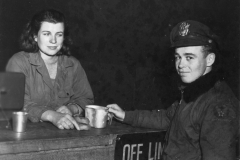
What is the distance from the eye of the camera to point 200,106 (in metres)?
1.65

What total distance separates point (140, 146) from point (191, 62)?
0.59 meters

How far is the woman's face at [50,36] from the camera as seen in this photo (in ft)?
7.64

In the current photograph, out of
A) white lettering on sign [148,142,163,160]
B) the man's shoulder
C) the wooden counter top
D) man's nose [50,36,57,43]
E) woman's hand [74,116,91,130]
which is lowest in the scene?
white lettering on sign [148,142,163,160]

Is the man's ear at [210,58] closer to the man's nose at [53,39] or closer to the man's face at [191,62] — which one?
the man's face at [191,62]

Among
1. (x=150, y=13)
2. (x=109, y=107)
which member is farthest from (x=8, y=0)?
(x=109, y=107)

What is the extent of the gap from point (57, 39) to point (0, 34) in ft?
4.74

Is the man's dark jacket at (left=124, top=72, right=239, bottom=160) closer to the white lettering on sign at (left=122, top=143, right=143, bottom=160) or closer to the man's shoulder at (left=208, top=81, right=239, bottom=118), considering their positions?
the man's shoulder at (left=208, top=81, right=239, bottom=118)

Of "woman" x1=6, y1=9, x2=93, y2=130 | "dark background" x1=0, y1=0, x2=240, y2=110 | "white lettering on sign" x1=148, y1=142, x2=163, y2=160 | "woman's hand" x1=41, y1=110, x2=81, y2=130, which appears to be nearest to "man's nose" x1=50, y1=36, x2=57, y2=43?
"woman" x1=6, y1=9, x2=93, y2=130

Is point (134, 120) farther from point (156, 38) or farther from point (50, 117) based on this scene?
point (156, 38)

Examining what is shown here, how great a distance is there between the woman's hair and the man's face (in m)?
1.02

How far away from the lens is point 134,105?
179 inches

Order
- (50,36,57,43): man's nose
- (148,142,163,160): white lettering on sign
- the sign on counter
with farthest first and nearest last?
1. (50,36,57,43): man's nose
2. (148,142,163,160): white lettering on sign
3. the sign on counter

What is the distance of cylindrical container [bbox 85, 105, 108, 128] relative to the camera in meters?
1.94

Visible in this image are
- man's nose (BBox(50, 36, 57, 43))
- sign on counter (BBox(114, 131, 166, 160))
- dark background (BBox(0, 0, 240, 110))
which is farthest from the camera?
dark background (BBox(0, 0, 240, 110))
